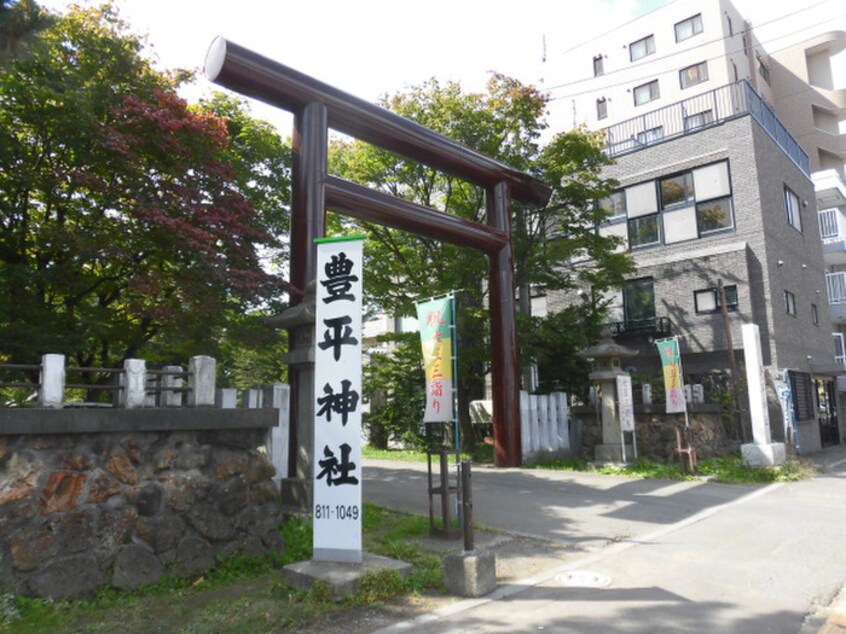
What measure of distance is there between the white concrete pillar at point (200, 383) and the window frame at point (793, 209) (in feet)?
73.8

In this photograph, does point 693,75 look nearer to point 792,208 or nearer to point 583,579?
point 792,208

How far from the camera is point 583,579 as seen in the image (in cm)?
620

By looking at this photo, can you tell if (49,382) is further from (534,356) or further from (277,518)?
(534,356)

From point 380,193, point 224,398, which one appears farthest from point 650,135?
point 224,398

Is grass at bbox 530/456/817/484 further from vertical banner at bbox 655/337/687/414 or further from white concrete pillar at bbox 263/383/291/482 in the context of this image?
white concrete pillar at bbox 263/383/291/482

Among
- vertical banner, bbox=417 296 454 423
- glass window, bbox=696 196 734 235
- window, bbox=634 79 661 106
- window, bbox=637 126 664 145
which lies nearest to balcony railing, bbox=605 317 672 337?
glass window, bbox=696 196 734 235

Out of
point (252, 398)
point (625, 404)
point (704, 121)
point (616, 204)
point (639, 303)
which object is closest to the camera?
point (252, 398)

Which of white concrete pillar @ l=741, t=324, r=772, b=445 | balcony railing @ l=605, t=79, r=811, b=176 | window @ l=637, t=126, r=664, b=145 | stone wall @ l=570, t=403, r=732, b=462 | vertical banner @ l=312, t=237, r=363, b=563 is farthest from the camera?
window @ l=637, t=126, r=664, b=145

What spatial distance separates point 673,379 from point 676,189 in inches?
386

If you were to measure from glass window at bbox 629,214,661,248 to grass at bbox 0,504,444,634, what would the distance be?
18.1 m

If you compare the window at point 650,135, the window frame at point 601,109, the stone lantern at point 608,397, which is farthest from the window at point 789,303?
the window frame at point 601,109

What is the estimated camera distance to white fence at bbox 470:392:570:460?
52.0 feet

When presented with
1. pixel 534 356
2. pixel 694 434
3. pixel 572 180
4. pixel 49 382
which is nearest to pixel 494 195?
pixel 572 180

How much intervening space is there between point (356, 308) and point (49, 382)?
2874 mm
